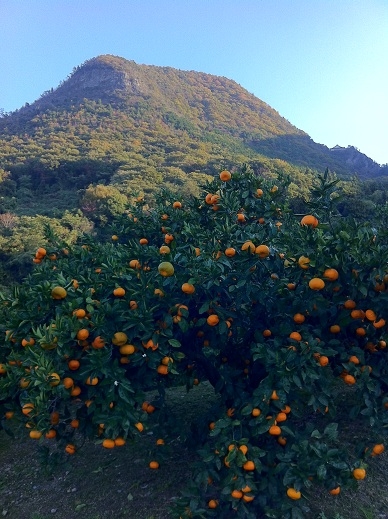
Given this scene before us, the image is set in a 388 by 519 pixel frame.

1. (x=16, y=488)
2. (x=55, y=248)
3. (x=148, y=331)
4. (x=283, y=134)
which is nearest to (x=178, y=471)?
(x=16, y=488)

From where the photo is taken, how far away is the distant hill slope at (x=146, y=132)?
1064 inches

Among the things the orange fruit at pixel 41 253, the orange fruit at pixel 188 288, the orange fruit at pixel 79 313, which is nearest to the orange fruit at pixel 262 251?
the orange fruit at pixel 188 288

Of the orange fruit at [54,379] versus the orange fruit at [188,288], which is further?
the orange fruit at [188,288]

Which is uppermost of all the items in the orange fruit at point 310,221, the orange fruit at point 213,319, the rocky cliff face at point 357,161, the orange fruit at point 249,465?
the rocky cliff face at point 357,161

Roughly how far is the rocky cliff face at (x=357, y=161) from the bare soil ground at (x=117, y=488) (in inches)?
1505

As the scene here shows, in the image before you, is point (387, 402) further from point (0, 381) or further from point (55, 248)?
point (55, 248)

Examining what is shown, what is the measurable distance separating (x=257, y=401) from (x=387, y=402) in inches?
35.2

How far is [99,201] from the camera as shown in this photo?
19.8 meters

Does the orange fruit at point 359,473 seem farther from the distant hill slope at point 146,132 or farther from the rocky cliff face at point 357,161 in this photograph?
the rocky cliff face at point 357,161

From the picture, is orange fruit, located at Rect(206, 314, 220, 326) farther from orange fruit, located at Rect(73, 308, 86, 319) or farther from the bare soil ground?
the bare soil ground

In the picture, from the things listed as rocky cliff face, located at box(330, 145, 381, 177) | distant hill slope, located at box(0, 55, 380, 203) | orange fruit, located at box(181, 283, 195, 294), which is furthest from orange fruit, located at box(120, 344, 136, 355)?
rocky cliff face, located at box(330, 145, 381, 177)

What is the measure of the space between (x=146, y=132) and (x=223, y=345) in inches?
1422

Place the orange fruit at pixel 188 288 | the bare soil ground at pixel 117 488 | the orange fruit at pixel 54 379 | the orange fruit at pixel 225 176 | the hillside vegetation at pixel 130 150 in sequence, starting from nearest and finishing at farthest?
the orange fruit at pixel 54 379
the orange fruit at pixel 188 288
the bare soil ground at pixel 117 488
the orange fruit at pixel 225 176
the hillside vegetation at pixel 130 150

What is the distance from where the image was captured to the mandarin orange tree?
9.00 ft
